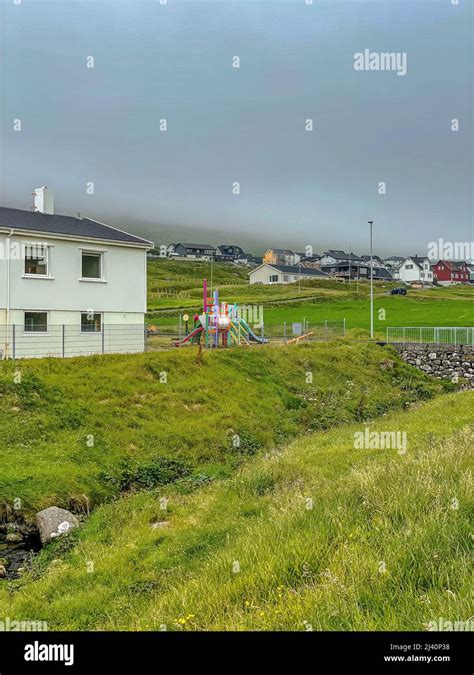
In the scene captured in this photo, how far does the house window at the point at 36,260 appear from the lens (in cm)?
2833

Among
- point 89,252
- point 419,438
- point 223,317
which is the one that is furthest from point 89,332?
point 419,438

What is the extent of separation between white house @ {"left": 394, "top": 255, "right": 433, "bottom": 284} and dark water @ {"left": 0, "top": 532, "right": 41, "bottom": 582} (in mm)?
144218

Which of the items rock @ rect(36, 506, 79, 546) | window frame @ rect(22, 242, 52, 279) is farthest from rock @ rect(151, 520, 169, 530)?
window frame @ rect(22, 242, 52, 279)

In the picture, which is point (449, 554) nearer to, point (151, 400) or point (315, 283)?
point (151, 400)

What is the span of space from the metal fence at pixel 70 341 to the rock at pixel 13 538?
14.4 m

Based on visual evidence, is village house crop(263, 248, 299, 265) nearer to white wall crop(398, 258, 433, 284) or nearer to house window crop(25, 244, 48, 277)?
white wall crop(398, 258, 433, 284)

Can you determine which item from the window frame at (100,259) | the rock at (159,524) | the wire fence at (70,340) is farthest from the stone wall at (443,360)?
the rock at (159,524)

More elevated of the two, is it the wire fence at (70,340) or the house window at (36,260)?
the house window at (36,260)

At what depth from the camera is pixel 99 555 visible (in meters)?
10.2

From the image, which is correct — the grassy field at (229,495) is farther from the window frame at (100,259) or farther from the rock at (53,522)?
the window frame at (100,259)

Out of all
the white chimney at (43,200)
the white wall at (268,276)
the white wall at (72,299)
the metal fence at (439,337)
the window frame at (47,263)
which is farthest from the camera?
the white wall at (268,276)

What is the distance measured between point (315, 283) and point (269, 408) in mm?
89751

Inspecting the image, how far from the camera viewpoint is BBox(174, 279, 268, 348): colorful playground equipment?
109 ft

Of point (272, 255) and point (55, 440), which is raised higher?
point (272, 255)
